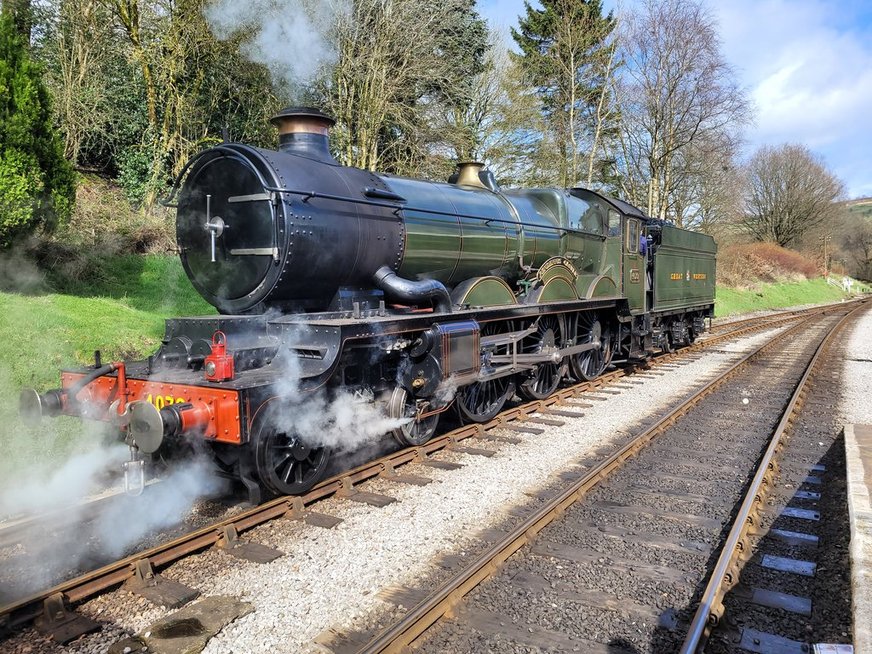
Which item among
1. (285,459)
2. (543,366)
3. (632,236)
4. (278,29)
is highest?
(278,29)

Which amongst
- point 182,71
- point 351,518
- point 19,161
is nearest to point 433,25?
point 182,71

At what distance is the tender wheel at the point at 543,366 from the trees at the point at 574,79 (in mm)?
14777

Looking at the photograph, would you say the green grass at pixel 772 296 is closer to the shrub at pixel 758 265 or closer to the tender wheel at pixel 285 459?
the shrub at pixel 758 265

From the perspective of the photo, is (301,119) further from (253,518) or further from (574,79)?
(574,79)

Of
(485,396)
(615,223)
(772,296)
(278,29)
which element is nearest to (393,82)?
(278,29)

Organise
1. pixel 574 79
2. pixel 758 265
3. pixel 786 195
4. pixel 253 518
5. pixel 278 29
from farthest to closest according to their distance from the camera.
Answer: pixel 786 195 < pixel 758 265 < pixel 574 79 < pixel 278 29 < pixel 253 518

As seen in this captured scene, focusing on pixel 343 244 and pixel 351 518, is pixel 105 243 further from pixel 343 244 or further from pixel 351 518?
pixel 351 518

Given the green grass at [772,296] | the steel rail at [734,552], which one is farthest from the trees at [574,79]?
the steel rail at [734,552]

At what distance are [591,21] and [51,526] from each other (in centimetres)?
2527

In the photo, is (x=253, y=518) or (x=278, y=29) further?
(x=278, y=29)

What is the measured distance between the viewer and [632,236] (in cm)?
1054

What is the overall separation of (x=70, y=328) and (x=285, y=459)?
515 cm

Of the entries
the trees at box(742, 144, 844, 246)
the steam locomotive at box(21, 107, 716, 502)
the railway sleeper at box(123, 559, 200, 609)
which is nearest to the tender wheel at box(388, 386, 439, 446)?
the steam locomotive at box(21, 107, 716, 502)

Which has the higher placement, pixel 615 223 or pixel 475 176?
pixel 475 176
